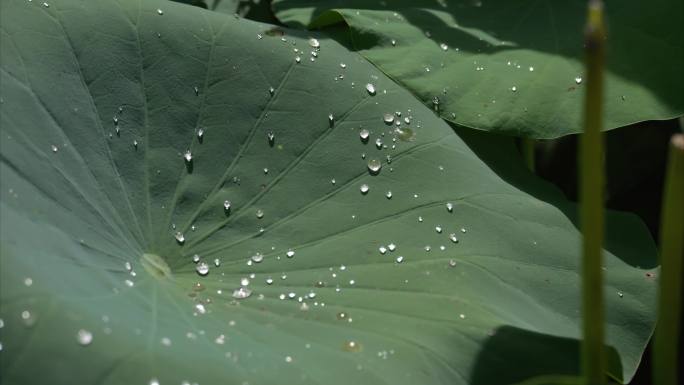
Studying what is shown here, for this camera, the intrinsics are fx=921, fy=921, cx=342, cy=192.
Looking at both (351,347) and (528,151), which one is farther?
(528,151)

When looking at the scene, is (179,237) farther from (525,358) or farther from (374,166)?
(525,358)

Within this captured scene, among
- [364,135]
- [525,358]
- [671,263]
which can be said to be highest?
[671,263]

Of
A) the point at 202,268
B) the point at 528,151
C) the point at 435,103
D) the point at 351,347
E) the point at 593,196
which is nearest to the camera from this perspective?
the point at 593,196

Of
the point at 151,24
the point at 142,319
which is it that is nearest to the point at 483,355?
the point at 142,319

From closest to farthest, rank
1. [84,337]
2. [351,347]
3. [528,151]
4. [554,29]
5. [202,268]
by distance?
[84,337] < [351,347] < [202,268] < [554,29] < [528,151]

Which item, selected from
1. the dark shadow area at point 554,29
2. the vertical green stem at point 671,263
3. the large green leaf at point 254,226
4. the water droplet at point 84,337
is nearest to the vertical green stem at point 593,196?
the vertical green stem at point 671,263

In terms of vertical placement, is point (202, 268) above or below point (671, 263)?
below

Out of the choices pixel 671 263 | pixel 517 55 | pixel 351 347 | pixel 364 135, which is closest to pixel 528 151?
pixel 517 55

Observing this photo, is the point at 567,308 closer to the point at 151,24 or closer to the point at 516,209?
the point at 516,209
